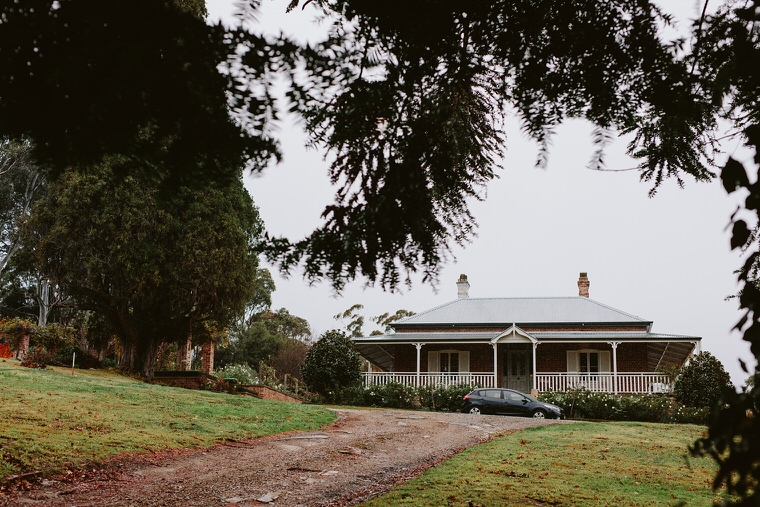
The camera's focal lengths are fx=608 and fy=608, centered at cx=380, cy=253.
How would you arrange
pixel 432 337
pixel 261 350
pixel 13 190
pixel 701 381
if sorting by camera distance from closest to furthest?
pixel 701 381 < pixel 432 337 < pixel 13 190 < pixel 261 350

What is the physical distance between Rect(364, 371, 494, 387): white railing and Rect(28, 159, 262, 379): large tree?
7.10 metres

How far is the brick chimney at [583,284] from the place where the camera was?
35.1 m

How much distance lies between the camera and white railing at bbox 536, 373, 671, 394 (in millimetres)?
25078

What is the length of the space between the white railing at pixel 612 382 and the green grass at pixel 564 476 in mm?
12029

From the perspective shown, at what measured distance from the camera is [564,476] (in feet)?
28.5

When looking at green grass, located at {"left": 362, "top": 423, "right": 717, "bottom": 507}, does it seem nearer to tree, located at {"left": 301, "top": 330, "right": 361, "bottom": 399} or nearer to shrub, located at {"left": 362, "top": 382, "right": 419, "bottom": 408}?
shrub, located at {"left": 362, "top": 382, "right": 419, "bottom": 408}

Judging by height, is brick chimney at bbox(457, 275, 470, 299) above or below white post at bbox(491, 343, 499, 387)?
above

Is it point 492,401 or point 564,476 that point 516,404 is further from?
point 564,476

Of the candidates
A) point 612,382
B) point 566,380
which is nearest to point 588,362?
point 612,382

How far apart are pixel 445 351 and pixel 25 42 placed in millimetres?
29191

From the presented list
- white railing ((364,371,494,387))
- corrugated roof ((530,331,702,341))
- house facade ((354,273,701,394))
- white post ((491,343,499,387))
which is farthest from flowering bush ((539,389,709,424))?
white railing ((364,371,494,387))

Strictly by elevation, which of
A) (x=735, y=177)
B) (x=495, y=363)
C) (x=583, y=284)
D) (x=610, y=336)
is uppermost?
(x=583, y=284)

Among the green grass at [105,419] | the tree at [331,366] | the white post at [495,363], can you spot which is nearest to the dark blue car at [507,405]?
the white post at [495,363]

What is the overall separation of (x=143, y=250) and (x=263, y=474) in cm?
1581
